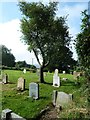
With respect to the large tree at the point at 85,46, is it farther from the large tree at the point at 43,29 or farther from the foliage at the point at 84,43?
the large tree at the point at 43,29

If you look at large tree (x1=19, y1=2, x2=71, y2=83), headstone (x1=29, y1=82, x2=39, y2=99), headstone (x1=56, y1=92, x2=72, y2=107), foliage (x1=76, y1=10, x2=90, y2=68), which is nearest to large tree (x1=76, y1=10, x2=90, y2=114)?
foliage (x1=76, y1=10, x2=90, y2=68)

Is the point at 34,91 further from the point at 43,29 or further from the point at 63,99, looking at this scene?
the point at 43,29

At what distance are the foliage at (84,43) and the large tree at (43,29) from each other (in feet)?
25.6

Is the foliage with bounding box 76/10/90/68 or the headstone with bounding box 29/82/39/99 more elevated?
the foliage with bounding box 76/10/90/68

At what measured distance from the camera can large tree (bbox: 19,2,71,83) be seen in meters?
15.6

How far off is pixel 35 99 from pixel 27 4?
7842 millimetres

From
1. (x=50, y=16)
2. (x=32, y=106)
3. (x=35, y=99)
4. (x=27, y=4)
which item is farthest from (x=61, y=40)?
(x=32, y=106)

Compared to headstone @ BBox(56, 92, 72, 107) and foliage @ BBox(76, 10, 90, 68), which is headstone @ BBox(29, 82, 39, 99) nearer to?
headstone @ BBox(56, 92, 72, 107)

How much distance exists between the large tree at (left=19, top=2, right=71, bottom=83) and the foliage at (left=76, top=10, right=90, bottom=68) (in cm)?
780

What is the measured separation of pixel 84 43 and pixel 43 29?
26.9 feet

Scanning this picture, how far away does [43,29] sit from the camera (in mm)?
15641

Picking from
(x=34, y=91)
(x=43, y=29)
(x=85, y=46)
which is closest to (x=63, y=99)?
(x=34, y=91)

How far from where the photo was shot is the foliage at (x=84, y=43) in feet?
24.9

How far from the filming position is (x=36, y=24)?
1554 cm
